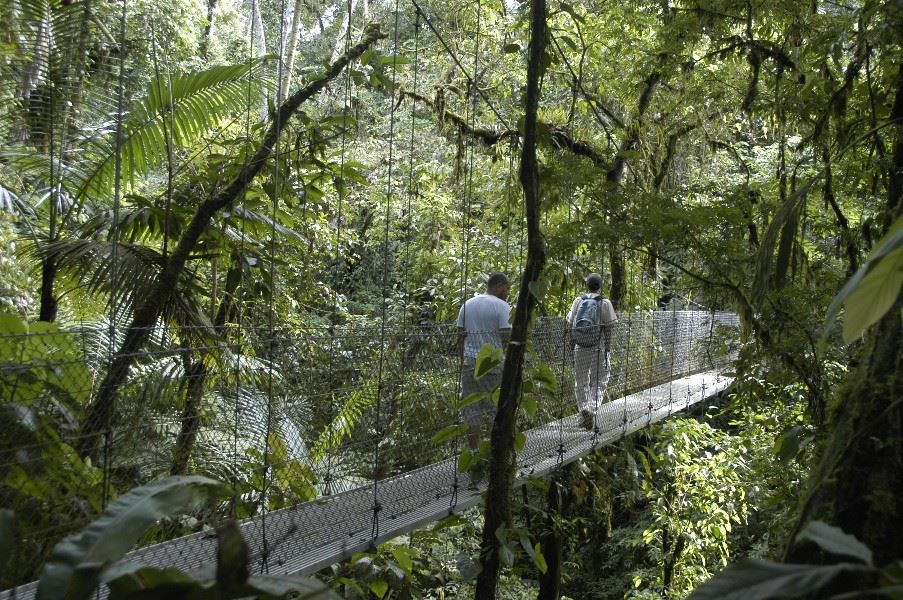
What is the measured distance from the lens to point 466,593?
4.24 metres

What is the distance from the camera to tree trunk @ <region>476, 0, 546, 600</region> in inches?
77.1

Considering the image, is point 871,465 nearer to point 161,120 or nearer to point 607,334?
point 161,120

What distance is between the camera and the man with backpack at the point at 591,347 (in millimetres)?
Answer: 3888

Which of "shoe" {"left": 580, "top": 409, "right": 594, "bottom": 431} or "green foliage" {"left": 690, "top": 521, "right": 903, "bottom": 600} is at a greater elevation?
"green foliage" {"left": 690, "top": 521, "right": 903, "bottom": 600}

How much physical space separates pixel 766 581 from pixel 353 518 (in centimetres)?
167

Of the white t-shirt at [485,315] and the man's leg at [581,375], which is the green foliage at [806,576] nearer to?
the white t-shirt at [485,315]

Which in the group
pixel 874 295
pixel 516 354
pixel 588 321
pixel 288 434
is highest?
pixel 874 295

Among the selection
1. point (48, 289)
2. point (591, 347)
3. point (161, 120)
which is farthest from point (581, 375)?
point (48, 289)

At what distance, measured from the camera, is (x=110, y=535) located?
36.5 inches

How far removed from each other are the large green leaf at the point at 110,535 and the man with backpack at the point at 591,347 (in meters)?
2.87

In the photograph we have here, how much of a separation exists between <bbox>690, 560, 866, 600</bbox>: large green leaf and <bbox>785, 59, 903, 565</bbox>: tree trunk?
0.59ft

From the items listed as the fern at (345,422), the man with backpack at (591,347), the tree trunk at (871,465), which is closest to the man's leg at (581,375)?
the man with backpack at (591,347)

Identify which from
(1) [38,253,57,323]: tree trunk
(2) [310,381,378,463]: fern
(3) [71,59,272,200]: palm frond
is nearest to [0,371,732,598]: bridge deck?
(2) [310,381,378,463]: fern

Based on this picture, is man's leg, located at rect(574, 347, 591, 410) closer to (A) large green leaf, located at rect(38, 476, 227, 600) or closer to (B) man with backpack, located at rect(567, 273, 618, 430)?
(B) man with backpack, located at rect(567, 273, 618, 430)
